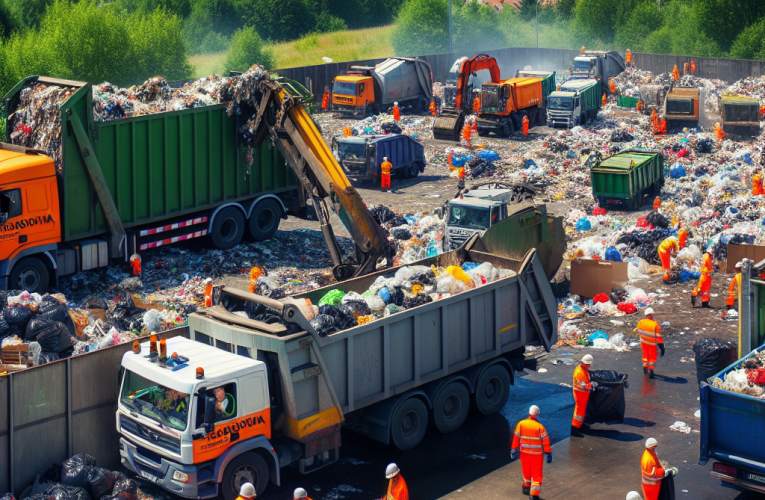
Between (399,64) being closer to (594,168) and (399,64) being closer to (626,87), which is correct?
(626,87)

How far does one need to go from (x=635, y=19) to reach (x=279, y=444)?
2222 inches

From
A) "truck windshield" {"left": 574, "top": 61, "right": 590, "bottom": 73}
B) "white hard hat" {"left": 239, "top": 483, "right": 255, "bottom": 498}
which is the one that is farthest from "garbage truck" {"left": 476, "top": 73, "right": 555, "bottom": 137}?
"white hard hat" {"left": 239, "top": 483, "right": 255, "bottom": 498}

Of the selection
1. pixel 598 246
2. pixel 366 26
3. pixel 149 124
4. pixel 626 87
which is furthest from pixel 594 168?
pixel 366 26

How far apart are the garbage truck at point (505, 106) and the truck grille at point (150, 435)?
24.3 meters

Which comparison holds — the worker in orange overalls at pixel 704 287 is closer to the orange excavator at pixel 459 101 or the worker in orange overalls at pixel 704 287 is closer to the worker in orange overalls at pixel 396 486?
→ the worker in orange overalls at pixel 396 486

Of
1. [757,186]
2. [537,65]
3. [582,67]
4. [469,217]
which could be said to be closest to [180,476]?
[469,217]

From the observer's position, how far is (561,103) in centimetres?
3234

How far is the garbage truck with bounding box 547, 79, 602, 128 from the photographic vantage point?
32281 mm

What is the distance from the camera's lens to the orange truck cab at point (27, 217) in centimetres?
1411

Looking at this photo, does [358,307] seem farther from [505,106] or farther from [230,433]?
[505,106]

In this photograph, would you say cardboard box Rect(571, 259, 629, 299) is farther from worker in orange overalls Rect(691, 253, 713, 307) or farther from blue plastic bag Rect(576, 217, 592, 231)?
blue plastic bag Rect(576, 217, 592, 231)

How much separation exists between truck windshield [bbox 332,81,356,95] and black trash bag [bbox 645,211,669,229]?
17.4 meters

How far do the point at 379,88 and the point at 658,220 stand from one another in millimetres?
17906

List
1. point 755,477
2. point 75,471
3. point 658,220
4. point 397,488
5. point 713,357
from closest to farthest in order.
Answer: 1. point 397,488
2. point 755,477
3. point 75,471
4. point 713,357
5. point 658,220
